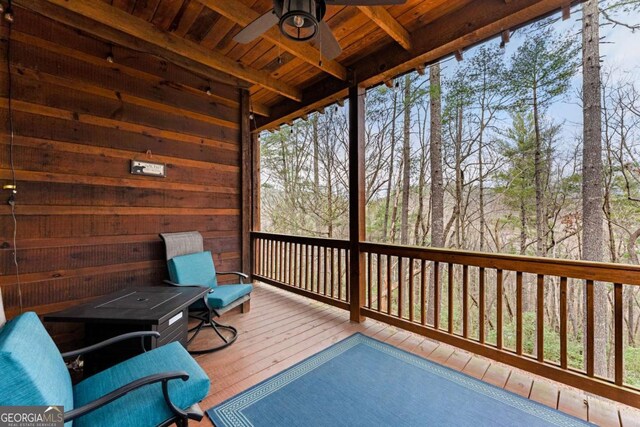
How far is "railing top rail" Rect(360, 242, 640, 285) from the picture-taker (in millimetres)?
1718

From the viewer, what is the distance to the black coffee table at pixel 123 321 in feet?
5.52

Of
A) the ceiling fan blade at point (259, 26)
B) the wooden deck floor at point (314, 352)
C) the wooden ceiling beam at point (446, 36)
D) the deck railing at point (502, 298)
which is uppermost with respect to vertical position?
the wooden ceiling beam at point (446, 36)

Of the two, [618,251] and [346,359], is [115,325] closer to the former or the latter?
[346,359]

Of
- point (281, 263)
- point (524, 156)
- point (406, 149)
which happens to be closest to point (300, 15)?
point (281, 263)

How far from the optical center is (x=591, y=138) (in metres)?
3.67

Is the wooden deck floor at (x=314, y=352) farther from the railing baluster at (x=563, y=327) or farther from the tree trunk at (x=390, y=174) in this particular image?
the tree trunk at (x=390, y=174)

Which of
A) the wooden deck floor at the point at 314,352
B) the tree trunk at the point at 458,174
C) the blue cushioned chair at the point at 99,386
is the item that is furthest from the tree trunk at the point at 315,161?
the blue cushioned chair at the point at 99,386

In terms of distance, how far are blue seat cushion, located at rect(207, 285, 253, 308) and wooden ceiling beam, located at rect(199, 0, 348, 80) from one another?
2.55 metres

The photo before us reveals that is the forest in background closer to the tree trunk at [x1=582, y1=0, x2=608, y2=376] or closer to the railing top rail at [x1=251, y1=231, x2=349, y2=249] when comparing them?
the tree trunk at [x1=582, y1=0, x2=608, y2=376]

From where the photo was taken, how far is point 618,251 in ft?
12.6

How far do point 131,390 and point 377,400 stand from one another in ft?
5.08

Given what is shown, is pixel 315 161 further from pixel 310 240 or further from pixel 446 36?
pixel 446 36

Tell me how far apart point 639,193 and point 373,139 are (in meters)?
4.13

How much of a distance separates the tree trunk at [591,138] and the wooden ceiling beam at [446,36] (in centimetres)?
252
